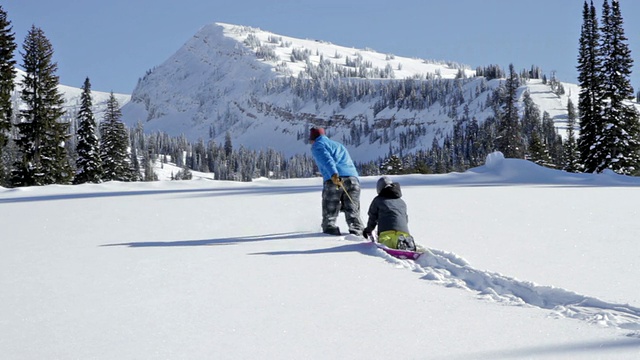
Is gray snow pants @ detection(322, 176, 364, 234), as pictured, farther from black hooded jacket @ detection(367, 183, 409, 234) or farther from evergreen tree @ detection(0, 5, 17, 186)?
evergreen tree @ detection(0, 5, 17, 186)

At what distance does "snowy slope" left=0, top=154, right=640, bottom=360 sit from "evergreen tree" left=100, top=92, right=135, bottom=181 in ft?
128

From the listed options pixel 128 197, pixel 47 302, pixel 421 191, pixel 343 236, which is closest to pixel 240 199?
pixel 128 197

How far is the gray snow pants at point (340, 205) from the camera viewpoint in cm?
894

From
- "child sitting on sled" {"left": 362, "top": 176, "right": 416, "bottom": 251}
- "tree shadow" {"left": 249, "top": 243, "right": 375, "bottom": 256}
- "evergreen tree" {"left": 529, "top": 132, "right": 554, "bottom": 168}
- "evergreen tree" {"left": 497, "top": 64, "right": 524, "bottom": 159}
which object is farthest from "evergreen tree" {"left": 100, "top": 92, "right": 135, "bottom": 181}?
"tree shadow" {"left": 249, "top": 243, "right": 375, "bottom": 256}

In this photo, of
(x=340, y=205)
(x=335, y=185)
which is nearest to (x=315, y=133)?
(x=335, y=185)

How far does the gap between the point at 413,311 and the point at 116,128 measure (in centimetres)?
4926

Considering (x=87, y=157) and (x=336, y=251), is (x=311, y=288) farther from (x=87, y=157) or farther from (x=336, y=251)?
(x=87, y=157)

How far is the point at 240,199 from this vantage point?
15.2 metres

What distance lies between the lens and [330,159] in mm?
8969

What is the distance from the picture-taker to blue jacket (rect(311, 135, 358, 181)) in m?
8.97

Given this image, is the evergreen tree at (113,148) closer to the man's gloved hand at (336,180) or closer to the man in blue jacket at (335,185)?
the man in blue jacket at (335,185)

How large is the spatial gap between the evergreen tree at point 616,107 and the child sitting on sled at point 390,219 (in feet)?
114

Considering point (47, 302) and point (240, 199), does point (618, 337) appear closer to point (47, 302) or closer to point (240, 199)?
point (47, 302)

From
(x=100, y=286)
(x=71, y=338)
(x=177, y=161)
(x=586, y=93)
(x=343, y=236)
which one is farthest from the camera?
(x=177, y=161)
